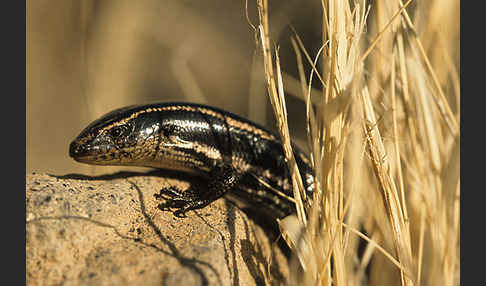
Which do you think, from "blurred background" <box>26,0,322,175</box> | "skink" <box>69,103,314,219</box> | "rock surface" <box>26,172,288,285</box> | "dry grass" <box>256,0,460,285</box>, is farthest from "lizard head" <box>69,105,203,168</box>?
"blurred background" <box>26,0,322,175</box>

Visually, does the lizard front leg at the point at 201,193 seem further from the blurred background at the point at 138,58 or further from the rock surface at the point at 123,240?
the blurred background at the point at 138,58

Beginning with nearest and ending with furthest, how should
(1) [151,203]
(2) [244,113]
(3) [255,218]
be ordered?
(1) [151,203]
(3) [255,218]
(2) [244,113]

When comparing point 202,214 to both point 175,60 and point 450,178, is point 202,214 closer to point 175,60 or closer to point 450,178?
point 450,178

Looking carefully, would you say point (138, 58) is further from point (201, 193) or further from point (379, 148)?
point (379, 148)

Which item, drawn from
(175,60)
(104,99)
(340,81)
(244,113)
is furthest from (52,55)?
A: (340,81)

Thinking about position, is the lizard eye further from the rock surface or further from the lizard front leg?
the lizard front leg

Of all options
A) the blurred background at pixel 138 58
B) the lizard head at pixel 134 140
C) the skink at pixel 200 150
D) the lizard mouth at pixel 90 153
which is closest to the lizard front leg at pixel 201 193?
the skink at pixel 200 150
